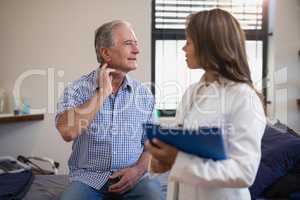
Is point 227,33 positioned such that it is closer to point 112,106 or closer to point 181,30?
point 112,106

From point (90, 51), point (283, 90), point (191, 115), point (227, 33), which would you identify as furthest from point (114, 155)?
point (283, 90)

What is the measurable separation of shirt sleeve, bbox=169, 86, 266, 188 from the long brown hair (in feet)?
0.33

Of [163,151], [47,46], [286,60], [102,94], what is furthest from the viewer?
[286,60]

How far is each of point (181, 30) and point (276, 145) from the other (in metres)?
1.51

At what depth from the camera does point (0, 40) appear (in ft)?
8.96

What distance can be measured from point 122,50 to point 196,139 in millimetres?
897

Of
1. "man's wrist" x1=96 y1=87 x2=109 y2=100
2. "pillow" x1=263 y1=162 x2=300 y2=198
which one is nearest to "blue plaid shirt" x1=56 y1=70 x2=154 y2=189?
"man's wrist" x1=96 y1=87 x2=109 y2=100

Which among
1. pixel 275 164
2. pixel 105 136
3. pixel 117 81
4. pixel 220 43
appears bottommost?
pixel 275 164

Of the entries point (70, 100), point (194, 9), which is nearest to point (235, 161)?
point (70, 100)

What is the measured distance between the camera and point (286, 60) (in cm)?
293

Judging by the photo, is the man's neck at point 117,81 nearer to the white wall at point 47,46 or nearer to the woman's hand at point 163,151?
the woman's hand at point 163,151

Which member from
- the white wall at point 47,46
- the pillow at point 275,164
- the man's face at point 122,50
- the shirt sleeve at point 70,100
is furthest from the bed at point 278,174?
the white wall at point 47,46

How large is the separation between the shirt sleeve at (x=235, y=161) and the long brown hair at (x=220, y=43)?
0.10 m

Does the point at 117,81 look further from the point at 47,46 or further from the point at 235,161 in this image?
the point at 47,46
